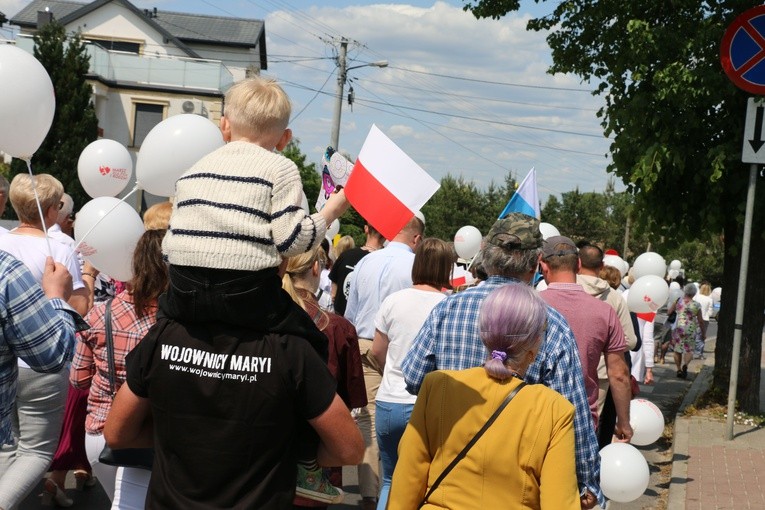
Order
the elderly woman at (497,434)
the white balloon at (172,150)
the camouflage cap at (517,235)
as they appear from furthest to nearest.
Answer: the white balloon at (172,150) < the camouflage cap at (517,235) < the elderly woman at (497,434)

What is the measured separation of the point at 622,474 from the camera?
22.5ft

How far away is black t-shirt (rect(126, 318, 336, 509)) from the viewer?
278 cm

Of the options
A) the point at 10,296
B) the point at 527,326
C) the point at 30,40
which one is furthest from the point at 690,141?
the point at 30,40

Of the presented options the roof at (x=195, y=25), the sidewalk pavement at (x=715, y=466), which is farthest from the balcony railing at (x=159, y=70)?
the sidewalk pavement at (x=715, y=466)

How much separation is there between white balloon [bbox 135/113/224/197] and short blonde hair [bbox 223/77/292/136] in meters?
2.24

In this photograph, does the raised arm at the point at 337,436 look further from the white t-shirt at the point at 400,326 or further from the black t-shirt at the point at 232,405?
the white t-shirt at the point at 400,326

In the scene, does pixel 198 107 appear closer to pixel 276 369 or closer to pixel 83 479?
pixel 83 479

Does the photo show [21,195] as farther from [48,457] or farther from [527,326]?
[527,326]

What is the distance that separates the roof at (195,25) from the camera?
53.5 metres

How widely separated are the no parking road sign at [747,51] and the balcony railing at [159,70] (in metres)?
31.8

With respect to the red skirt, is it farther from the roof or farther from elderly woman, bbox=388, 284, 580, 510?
the roof

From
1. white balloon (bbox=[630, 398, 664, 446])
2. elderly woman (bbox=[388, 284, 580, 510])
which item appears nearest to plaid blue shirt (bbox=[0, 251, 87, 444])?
elderly woman (bbox=[388, 284, 580, 510])

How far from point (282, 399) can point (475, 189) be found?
69554 mm

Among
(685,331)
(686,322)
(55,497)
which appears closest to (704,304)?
(686,322)
